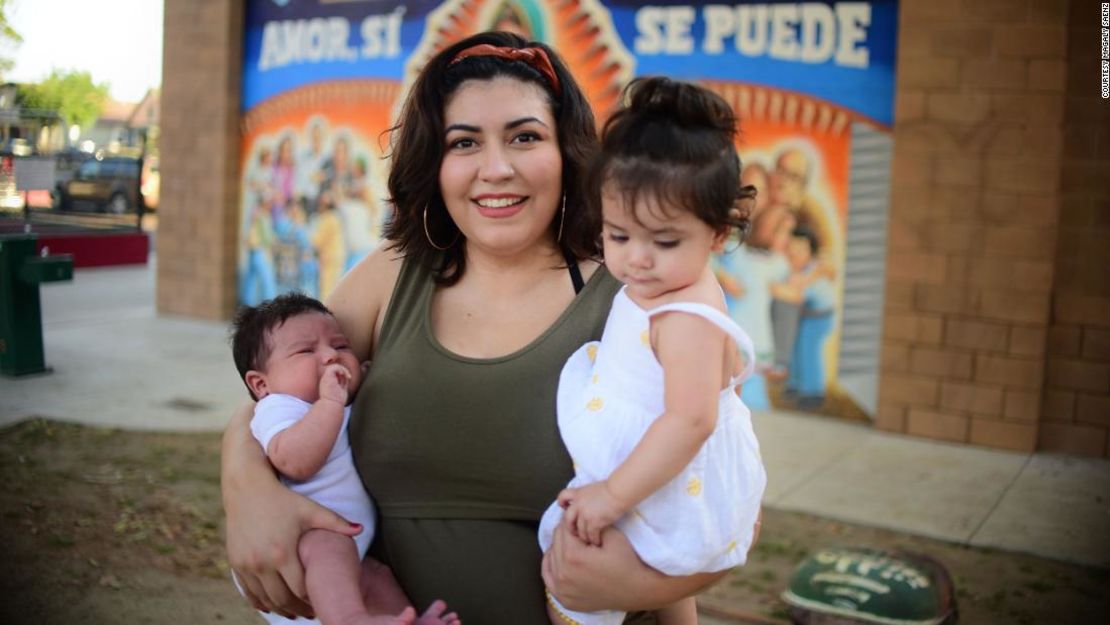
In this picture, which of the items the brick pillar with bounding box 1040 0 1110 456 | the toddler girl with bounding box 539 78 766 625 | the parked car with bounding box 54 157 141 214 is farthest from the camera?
the parked car with bounding box 54 157 141 214

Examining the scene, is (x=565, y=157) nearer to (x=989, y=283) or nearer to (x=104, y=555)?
(x=104, y=555)

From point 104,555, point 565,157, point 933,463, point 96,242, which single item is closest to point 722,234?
point 565,157

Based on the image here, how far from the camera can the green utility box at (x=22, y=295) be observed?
24.8ft

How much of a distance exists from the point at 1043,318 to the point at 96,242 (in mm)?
7637

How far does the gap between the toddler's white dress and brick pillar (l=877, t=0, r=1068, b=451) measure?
4.81 meters

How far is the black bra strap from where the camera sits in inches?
84.4

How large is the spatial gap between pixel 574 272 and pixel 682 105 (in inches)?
18.9

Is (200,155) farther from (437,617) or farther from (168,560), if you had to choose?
(437,617)

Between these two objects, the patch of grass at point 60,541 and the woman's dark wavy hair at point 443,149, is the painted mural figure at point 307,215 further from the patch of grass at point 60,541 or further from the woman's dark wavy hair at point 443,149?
the woman's dark wavy hair at point 443,149

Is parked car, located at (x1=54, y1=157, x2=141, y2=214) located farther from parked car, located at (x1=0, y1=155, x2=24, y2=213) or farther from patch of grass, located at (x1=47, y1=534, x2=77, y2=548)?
patch of grass, located at (x1=47, y1=534, x2=77, y2=548)

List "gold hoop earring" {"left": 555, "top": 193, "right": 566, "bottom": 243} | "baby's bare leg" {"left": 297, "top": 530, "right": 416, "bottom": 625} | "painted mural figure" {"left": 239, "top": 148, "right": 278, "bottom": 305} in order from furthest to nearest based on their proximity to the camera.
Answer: "painted mural figure" {"left": 239, "top": 148, "right": 278, "bottom": 305}, "gold hoop earring" {"left": 555, "top": 193, "right": 566, "bottom": 243}, "baby's bare leg" {"left": 297, "top": 530, "right": 416, "bottom": 625}

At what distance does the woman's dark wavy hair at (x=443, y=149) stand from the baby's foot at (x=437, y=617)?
0.64m

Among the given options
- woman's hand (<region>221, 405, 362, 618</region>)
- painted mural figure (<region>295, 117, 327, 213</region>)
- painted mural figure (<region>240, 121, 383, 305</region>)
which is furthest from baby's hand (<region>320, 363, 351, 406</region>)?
painted mural figure (<region>295, 117, 327, 213</region>)

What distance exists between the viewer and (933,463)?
20.0ft
